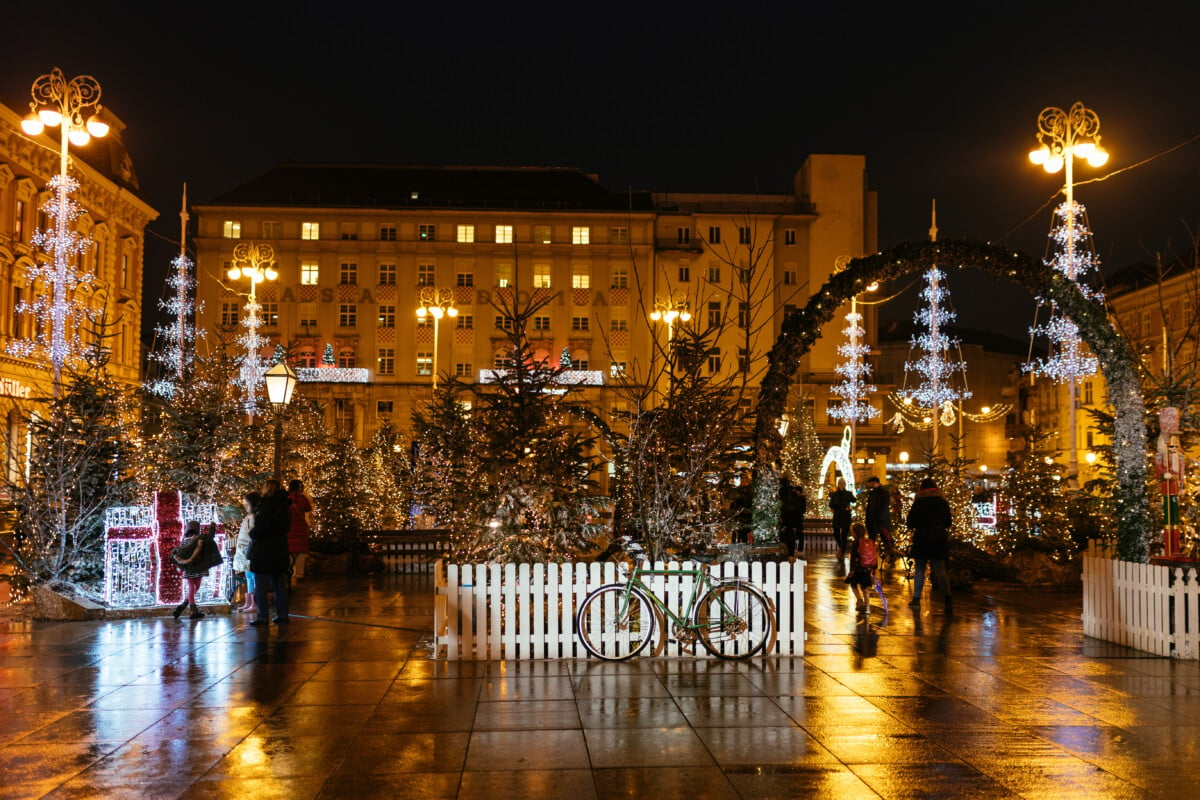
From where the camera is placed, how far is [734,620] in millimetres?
11086

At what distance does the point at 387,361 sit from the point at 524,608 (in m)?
67.2

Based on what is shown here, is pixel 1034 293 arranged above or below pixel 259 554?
above

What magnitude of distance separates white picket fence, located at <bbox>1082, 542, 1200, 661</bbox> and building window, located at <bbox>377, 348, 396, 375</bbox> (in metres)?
66.5

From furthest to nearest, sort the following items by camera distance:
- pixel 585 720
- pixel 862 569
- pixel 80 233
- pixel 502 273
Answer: pixel 502 273 < pixel 80 233 < pixel 862 569 < pixel 585 720

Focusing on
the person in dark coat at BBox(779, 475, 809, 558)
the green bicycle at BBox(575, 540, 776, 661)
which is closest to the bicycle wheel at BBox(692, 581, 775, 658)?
the green bicycle at BBox(575, 540, 776, 661)

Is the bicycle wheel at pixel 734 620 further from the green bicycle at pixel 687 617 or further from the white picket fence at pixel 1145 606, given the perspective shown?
the white picket fence at pixel 1145 606

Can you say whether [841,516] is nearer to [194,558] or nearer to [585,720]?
[194,558]

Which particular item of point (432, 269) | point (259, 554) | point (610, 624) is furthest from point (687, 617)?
point (432, 269)

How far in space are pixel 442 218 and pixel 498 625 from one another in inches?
2692

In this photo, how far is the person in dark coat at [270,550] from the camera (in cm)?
1403

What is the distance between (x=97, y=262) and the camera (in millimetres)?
50875

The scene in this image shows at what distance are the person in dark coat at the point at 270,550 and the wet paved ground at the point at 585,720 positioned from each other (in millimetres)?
855

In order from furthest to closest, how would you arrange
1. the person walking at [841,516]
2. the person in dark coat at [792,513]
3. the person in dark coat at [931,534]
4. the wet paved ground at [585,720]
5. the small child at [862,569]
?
the person walking at [841,516]
the person in dark coat at [792,513]
the person in dark coat at [931,534]
the small child at [862,569]
the wet paved ground at [585,720]

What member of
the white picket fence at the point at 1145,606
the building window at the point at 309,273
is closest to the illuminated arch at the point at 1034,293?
the white picket fence at the point at 1145,606
